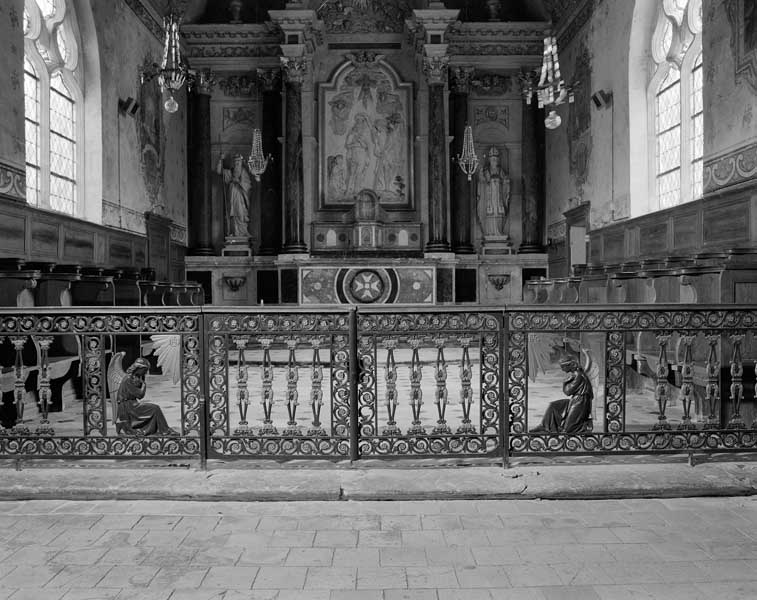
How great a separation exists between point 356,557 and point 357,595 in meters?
0.33

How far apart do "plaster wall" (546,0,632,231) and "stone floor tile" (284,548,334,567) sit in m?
9.78

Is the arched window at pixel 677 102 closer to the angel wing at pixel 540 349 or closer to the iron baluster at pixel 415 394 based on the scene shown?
the angel wing at pixel 540 349

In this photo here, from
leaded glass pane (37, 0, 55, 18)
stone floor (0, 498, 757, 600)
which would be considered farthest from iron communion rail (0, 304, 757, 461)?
leaded glass pane (37, 0, 55, 18)

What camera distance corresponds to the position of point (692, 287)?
19.5 feet

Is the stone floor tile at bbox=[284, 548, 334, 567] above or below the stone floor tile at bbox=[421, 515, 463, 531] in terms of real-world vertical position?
below

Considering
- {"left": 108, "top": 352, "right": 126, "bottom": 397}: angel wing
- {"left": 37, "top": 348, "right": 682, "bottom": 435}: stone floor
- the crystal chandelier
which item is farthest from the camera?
the crystal chandelier

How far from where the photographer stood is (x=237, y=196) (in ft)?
51.2

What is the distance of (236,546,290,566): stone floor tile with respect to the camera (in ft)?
8.61

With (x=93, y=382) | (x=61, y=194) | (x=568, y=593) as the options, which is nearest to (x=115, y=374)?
(x=93, y=382)

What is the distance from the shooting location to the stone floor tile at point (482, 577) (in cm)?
243

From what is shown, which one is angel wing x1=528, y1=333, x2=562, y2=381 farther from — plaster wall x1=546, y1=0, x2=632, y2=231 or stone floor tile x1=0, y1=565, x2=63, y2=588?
plaster wall x1=546, y1=0, x2=632, y2=231

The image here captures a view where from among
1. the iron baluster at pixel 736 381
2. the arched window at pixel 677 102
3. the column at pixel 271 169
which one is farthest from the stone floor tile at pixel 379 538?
the column at pixel 271 169

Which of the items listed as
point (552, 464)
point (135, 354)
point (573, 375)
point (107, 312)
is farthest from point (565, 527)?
point (135, 354)

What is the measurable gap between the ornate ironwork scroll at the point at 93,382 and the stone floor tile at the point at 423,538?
1.88 m
